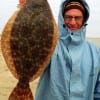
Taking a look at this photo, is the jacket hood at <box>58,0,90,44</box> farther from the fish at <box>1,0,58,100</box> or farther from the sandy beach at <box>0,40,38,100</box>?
the sandy beach at <box>0,40,38,100</box>

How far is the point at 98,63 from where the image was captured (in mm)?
2607

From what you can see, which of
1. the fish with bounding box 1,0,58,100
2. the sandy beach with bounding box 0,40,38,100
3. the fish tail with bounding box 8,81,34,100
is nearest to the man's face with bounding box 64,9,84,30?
the fish with bounding box 1,0,58,100

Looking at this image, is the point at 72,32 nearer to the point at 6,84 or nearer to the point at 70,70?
the point at 70,70

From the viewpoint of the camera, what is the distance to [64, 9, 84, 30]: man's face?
2.46m

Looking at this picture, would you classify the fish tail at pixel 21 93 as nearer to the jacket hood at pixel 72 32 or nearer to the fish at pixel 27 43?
the fish at pixel 27 43

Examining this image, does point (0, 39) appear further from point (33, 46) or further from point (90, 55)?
point (90, 55)

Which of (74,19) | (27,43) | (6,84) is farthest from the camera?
(6,84)

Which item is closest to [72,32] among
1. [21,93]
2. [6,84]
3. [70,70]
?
[70,70]

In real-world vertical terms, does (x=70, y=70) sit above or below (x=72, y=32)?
below

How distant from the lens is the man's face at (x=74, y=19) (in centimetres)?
246

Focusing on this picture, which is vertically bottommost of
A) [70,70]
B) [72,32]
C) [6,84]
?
[6,84]

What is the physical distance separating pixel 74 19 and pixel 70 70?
0.36 meters

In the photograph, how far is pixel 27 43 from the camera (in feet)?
6.86

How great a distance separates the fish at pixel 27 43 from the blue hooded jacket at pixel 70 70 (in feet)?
1.27
